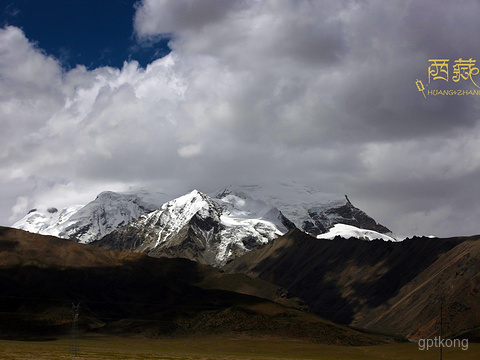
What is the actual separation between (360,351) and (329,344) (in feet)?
62.0

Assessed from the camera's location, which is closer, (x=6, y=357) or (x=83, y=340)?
(x=6, y=357)

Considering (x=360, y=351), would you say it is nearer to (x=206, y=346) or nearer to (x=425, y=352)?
(x=425, y=352)

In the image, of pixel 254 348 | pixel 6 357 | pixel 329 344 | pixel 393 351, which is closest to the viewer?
pixel 6 357

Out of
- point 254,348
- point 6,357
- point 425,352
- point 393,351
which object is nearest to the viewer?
point 6,357

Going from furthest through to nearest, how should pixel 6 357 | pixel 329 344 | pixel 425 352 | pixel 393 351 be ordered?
1. pixel 329 344
2. pixel 393 351
3. pixel 425 352
4. pixel 6 357

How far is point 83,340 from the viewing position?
198 m

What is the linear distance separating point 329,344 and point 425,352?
42.8m

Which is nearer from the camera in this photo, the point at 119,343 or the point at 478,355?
the point at 478,355

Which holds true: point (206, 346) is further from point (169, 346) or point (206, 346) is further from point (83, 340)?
point (83, 340)

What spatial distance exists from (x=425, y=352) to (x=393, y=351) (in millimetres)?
13015

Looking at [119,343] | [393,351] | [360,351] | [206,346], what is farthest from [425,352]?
[119,343]

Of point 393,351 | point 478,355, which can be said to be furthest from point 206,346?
point 478,355

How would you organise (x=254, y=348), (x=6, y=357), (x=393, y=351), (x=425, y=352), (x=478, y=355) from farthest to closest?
(x=254, y=348) < (x=393, y=351) < (x=425, y=352) < (x=478, y=355) < (x=6, y=357)

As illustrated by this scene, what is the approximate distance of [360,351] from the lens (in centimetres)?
17950
